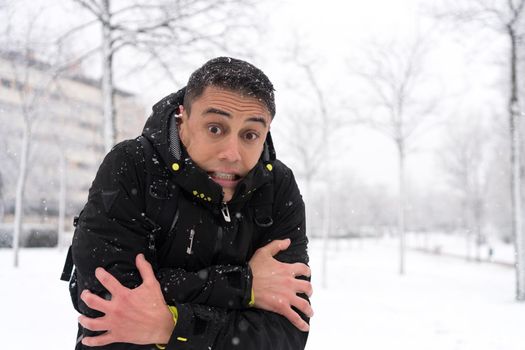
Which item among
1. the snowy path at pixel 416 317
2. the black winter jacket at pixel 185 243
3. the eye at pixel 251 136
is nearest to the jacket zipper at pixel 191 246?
the black winter jacket at pixel 185 243

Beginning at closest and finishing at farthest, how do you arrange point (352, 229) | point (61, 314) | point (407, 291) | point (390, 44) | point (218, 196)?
point (218, 196) → point (61, 314) → point (407, 291) → point (390, 44) → point (352, 229)

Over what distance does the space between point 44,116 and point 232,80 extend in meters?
17.7

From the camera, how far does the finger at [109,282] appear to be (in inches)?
59.9

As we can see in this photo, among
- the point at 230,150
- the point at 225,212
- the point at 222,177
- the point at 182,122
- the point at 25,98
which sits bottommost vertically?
the point at 225,212

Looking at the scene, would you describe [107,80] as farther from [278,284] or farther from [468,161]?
[468,161]

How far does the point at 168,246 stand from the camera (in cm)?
174

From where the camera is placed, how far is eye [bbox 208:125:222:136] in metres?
1.69

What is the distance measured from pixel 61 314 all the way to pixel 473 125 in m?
31.9

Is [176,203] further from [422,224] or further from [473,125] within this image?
[422,224]

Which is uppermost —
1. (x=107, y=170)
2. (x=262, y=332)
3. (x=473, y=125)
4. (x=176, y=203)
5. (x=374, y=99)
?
(x=473, y=125)

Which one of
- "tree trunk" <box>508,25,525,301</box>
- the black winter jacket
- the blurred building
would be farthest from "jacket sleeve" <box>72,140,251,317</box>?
"tree trunk" <box>508,25,525,301</box>

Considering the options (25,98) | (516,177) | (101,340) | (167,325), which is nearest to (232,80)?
(167,325)

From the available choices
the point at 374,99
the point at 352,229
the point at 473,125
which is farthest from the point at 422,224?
the point at 374,99

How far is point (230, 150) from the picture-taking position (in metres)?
1.68
